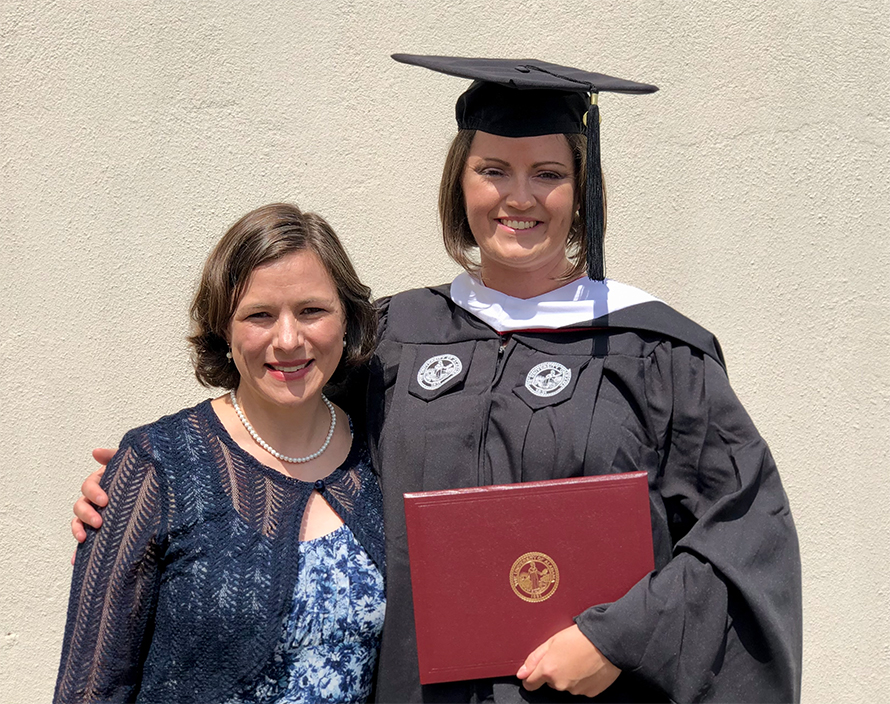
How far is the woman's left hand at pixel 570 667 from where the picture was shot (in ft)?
6.15

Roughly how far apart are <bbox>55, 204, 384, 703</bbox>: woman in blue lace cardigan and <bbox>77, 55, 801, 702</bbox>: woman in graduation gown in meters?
0.12

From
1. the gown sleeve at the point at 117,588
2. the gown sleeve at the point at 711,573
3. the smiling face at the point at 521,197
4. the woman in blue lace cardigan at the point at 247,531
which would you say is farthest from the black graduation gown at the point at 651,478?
the gown sleeve at the point at 117,588

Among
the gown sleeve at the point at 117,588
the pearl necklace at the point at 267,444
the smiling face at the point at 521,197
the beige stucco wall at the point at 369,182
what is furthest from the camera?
the beige stucco wall at the point at 369,182

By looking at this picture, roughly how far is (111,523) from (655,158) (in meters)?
2.48

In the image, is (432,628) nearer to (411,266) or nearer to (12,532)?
(411,266)

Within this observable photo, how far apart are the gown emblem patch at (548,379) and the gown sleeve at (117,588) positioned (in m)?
0.85

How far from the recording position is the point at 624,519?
191cm

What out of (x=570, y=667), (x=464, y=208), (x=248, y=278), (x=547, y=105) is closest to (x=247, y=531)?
(x=248, y=278)

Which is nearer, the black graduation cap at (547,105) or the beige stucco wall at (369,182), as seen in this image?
the black graduation cap at (547,105)

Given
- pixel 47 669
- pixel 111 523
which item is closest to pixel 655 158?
pixel 111 523

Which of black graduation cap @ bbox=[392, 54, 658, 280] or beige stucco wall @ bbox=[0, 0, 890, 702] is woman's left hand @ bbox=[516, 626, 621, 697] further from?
beige stucco wall @ bbox=[0, 0, 890, 702]

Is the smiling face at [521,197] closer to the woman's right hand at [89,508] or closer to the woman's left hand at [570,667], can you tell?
the woman's left hand at [570,667]

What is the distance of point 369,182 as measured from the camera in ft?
11.5

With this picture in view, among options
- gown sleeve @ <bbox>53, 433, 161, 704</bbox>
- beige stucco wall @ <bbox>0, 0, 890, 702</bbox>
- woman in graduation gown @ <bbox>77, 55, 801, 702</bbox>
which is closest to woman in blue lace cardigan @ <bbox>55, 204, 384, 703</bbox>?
gown sleeve @ <bbox>53, 433, 161, 704</bbox>
